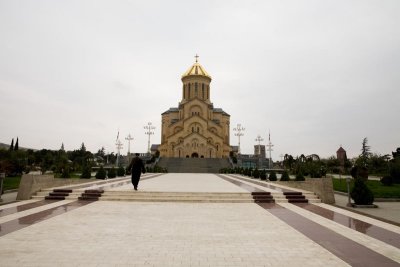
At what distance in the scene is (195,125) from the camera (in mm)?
49656

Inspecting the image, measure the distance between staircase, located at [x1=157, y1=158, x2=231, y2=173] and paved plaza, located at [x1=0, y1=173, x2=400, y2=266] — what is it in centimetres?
2903

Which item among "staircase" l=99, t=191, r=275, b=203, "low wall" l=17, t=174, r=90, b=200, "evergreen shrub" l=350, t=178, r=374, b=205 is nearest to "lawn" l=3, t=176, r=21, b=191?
"low wall" l=17, t=174, r=90, b=200

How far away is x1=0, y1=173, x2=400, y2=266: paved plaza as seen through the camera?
159 inches

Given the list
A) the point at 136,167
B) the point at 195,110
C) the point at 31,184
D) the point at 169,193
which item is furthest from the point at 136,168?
the point at 195,110

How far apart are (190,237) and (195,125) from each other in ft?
146

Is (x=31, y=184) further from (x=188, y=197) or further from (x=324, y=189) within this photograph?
(x=324, y=189)

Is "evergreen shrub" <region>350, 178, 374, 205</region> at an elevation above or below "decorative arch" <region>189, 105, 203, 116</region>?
below

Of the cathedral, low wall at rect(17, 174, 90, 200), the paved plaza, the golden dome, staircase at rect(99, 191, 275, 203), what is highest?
the golden dome

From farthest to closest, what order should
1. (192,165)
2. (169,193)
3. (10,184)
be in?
(192,165) → (10,184) → (169,193)

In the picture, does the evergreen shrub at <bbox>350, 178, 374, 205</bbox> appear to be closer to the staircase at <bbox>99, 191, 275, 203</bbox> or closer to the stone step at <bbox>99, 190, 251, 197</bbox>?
the staircase at <bbox>99, 191, 275, 203</bbox>

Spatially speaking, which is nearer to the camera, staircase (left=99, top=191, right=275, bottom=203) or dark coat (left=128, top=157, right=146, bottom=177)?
staircase (left=99, top=191, right=275, bottom=203)

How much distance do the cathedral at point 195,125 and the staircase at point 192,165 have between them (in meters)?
5.58

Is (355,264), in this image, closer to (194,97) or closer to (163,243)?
(163,243)

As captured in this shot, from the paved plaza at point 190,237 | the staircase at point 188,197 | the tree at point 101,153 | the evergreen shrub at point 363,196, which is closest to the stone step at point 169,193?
the staircase at point 188,197
